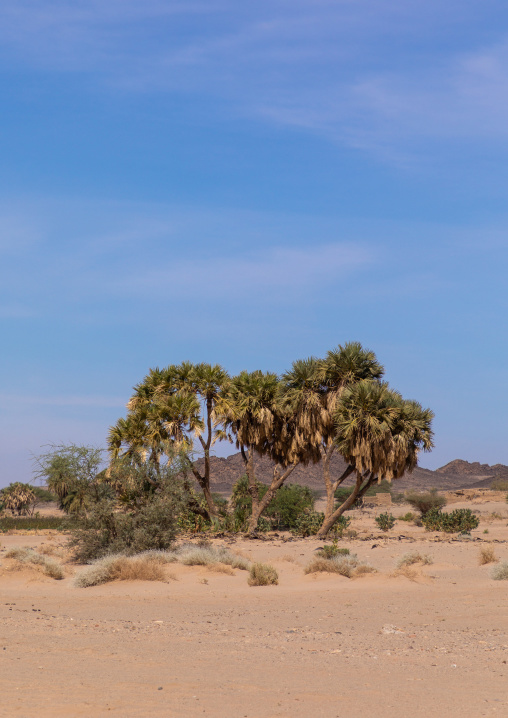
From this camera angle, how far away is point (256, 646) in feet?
33.4

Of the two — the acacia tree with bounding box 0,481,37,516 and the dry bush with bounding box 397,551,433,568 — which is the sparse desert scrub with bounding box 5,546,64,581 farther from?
the acacia tree with bounding box 0,481,37,516

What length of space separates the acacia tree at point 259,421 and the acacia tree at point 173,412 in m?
0.80

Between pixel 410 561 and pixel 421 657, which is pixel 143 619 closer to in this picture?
pixel 421 657

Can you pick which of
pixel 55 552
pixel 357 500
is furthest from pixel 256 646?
pixel 357 500

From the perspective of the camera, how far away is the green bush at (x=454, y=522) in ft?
110

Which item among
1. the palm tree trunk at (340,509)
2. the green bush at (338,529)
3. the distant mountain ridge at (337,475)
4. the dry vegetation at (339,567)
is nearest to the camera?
the dry vegetation at (339,567)

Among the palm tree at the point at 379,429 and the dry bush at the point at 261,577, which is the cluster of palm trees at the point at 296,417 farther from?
the dry bush at the point at 261,577

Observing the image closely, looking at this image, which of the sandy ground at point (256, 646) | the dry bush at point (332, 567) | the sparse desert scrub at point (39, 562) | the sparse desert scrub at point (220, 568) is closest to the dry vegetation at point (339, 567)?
the dry bush at point (332, 567)

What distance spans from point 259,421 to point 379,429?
5718mm

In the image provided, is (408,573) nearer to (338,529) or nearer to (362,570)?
(362,570)

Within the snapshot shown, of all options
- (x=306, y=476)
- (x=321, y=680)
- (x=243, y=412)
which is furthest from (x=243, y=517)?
(x=306, y=476)

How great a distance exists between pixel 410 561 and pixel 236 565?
4918mm

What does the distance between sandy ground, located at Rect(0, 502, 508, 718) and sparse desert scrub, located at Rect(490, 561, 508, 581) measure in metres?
Answer: 0.47

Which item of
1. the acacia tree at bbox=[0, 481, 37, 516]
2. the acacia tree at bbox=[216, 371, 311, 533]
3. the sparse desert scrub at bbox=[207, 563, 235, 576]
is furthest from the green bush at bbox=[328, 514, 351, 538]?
the acacia tree at bbox=[0, 481, 37, 516]
